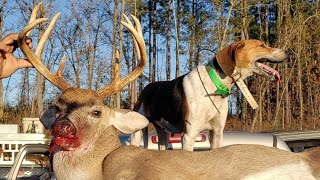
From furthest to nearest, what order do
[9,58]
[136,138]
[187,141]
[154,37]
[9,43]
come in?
[154,37] < [136,138] < [187,141] < [9,58] < [9,43]

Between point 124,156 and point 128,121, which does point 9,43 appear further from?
point 124,156

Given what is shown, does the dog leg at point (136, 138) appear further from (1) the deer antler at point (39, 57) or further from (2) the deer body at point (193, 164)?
(2) the deer body at point (193, 164)

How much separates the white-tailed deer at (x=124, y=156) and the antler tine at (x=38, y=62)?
0.08 meters

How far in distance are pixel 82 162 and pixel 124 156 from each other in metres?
0.29

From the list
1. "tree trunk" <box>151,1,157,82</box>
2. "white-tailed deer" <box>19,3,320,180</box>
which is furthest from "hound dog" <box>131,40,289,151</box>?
"tree trunk" <box>151,1,157,82</box>

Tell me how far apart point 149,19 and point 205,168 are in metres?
48.3

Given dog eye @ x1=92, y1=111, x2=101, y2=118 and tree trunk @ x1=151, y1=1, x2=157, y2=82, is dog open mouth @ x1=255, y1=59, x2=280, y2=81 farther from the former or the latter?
tree trunk @ x1=151, y1=1, x2=157, y2=82

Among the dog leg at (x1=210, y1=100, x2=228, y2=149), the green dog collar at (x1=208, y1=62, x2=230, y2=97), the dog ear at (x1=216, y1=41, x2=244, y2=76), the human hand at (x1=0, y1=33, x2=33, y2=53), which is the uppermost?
the human hand at (x1=0, y1=33, x2=33, y2=53)

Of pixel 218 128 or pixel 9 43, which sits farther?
pixel 218 128

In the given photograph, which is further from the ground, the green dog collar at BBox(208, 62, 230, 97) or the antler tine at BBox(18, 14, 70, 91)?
the antler tine at BBox(18, 14, 70, 91)

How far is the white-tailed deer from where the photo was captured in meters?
4.07

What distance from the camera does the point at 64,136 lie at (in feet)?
13.7

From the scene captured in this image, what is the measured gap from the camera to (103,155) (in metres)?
4.45

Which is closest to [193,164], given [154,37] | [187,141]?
[187,141]
